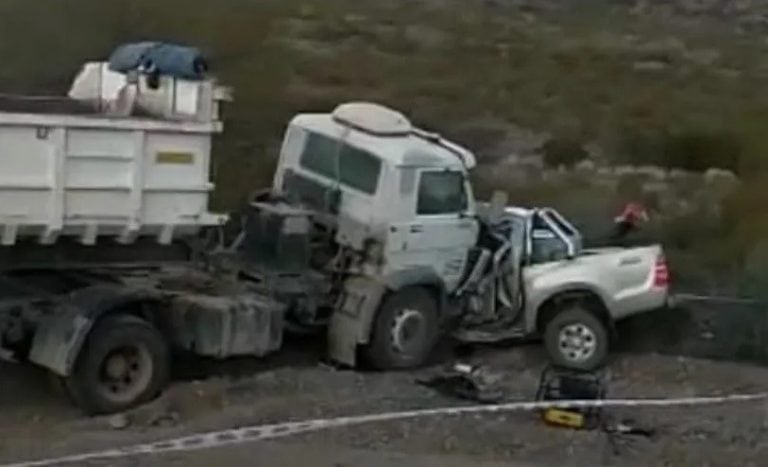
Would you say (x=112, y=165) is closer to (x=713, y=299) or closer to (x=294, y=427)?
(x=294, y=427)

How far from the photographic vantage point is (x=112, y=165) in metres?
16.1

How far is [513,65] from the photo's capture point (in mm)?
38688

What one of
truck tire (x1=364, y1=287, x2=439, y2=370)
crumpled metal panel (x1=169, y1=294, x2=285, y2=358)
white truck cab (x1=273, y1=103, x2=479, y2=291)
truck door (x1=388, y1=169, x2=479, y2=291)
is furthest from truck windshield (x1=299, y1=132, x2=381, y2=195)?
crumpled metal panel (x1=169, y1=294, x2=285, y2=358)

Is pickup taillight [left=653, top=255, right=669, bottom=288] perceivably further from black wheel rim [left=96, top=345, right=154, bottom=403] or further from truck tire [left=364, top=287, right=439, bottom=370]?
black wheel rim [left=96, top=345, right=154, bottom=403]

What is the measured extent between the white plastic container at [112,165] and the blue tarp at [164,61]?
0.12 m

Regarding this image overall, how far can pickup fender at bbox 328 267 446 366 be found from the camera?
18.2 meters

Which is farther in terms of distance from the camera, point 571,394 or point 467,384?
point 467,384

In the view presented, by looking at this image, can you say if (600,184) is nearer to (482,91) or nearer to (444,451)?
(482,91)

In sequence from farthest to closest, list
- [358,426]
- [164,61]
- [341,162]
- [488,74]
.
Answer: [488,74] < [341,162] < [164,61] < [358,426]

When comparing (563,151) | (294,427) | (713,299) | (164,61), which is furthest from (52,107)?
(563,151)

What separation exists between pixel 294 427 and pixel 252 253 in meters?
3.29

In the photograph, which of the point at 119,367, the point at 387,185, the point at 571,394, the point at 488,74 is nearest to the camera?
the point at 119,367

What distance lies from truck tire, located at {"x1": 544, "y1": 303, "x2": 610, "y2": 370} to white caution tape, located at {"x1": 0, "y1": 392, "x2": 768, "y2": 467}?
5.60ft

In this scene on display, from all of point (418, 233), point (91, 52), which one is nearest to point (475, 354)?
point (418, 233)
